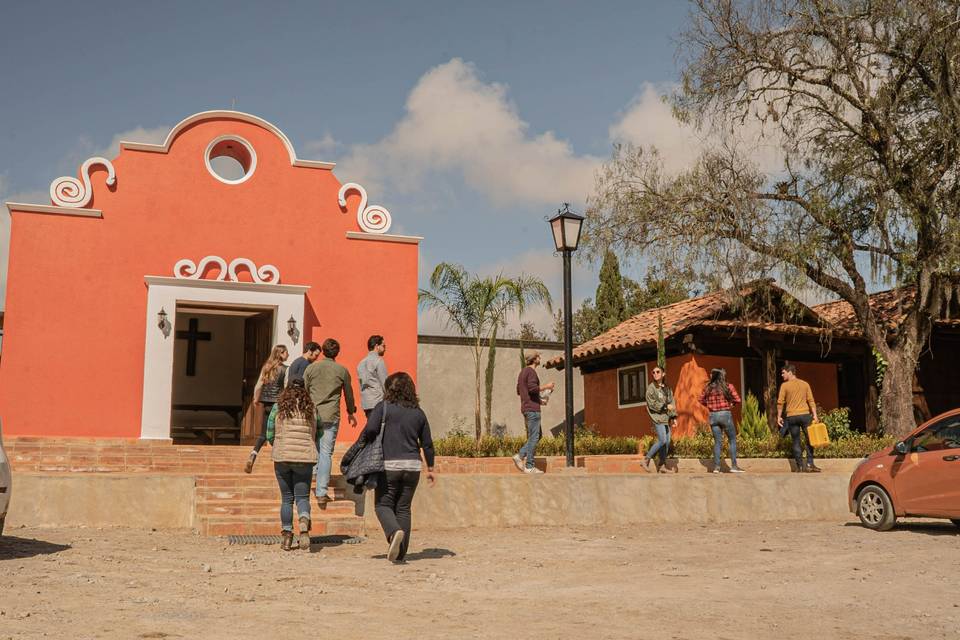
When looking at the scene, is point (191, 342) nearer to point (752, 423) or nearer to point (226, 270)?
point (226, 270)

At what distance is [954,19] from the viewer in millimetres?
15406

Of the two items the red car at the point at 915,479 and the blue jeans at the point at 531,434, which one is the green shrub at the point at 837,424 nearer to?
the red car at the point at 915,479

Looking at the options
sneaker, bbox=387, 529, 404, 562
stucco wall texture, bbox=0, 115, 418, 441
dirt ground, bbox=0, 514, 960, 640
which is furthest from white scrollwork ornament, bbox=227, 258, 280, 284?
sneaker, bbox=387, 529, 404, 562

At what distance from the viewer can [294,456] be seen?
28.4 feet

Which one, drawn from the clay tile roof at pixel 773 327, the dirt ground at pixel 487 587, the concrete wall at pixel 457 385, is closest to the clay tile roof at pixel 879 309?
the clay tile roof at pixel 773 327

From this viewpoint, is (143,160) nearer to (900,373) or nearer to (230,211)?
(230,211)

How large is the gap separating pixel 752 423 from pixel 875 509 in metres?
7.95

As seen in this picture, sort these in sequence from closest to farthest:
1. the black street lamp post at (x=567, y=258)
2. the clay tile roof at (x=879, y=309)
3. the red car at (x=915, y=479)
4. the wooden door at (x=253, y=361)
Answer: the red car at (x=915, y=479), the black street lamp post at (x=567, y=258), the wooden door at (x=253, y=361), the clay tile roof at (x=879, y=309)

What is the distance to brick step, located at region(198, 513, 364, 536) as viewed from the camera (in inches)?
379

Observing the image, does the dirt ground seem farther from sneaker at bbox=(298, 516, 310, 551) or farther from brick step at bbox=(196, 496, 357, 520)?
brick step at bbox=(196, 496, 357, 520)

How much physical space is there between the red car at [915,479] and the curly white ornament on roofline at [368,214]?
347 inches

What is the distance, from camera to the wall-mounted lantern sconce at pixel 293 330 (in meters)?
15.2

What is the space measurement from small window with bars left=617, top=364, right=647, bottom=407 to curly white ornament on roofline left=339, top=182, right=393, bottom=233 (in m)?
8.60

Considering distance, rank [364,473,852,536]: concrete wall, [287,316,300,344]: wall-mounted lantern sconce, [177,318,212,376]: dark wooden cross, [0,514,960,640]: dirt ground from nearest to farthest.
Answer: [0,514,960,640]: dirt ground
[364,473,852,536]: concrete wall
[287,316,300,344]: wall-mounted lantern sconce
[177,318,212,376]: dark wooden cross
